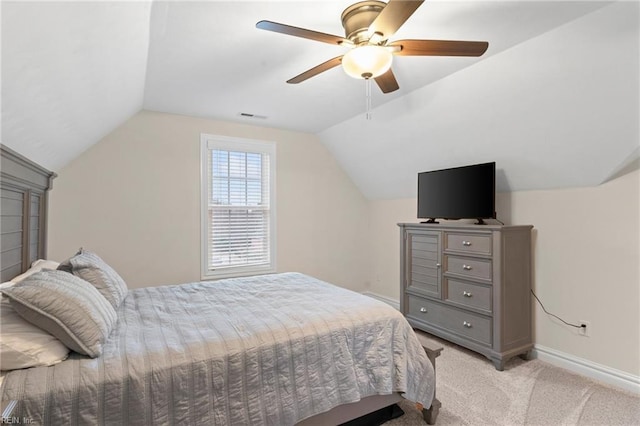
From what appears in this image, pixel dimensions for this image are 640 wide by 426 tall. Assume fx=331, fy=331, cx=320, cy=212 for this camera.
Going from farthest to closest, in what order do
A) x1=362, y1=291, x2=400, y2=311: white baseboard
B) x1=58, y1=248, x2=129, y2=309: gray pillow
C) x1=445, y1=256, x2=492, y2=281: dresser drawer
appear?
x1=362, y1=291, x2=400, y2=311: white baseboard < x1=445, y1=256, x2=492, y2=281: dresser drawer < x1=58, y1=248, x2=129, y2=309: gray pillow

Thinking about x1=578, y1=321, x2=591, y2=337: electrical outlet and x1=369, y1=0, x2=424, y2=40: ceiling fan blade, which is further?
x1=578, y1=321, x2=591, y2=337: electrical outlet

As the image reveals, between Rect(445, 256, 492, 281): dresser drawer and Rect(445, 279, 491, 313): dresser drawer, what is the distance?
0.09 m

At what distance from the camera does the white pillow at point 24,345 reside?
1.28 m

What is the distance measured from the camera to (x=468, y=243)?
310 centimetres

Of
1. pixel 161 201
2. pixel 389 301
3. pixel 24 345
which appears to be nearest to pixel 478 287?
pixel 389 301

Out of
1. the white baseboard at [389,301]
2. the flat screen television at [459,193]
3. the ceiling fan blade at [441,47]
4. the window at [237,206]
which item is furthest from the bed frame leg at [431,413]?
the window at [237,206]

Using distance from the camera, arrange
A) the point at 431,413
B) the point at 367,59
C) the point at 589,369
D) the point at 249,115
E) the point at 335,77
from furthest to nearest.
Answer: the point at 249,115, the point at 335,77, the point at 589,369, the point at 431,413, the point at 367,59

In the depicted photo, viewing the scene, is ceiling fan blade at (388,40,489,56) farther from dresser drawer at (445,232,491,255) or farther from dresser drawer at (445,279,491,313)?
dresser drawer at (445,279,491,313)

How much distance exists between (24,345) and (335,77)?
2.63 m

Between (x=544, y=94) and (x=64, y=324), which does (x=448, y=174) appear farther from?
(x=64, y=324)

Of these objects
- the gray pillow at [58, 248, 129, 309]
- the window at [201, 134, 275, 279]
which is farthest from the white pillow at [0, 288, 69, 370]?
the window at [201, 134, 275, 279]

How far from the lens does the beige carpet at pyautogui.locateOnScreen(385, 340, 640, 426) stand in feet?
6.93

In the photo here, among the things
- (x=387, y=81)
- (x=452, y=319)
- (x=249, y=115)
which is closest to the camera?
(x=387, y=81)

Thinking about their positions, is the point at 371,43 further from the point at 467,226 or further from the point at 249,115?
the point at 249,115
